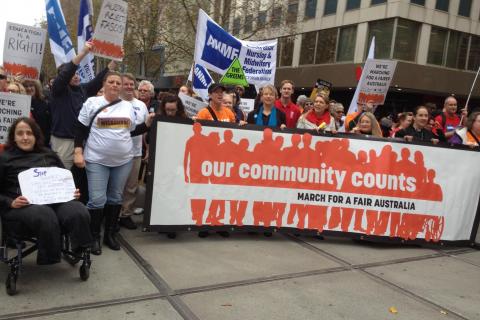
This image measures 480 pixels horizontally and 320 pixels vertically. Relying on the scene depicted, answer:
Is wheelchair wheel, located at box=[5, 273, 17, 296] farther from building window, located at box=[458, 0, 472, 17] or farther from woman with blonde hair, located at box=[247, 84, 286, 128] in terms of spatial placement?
building window, located at box=[458, 0, 472, 17]

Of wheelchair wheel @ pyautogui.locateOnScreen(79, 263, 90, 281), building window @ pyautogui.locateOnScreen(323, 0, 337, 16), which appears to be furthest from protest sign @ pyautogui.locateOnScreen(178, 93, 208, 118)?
building window @ pyautogui.locateOnScreen(323, 0, 337, 16)

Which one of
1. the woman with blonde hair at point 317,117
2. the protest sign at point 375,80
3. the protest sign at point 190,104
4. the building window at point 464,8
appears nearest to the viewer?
the woman with blonde hair at point 317,117

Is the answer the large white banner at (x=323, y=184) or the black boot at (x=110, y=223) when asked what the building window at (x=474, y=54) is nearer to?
the large white banner at (x=323, y=184)

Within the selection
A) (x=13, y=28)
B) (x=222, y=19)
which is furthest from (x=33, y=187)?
(x=222, y=19)

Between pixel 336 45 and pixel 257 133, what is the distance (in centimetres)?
2409

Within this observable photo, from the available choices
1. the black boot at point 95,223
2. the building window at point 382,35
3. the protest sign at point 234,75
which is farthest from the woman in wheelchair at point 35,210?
the building window at point 382,35

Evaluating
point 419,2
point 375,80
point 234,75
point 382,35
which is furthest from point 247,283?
point 419,2

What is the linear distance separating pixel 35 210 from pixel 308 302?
230 cm

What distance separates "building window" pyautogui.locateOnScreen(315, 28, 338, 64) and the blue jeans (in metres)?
25.2

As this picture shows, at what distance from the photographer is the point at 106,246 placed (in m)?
4.67

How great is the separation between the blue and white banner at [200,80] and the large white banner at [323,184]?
192 centimetres

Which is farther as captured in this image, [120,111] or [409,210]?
[409,210]

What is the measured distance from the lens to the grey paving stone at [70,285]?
3322mm

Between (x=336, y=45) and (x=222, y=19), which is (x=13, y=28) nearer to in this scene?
Result: (x=222, y=19)
